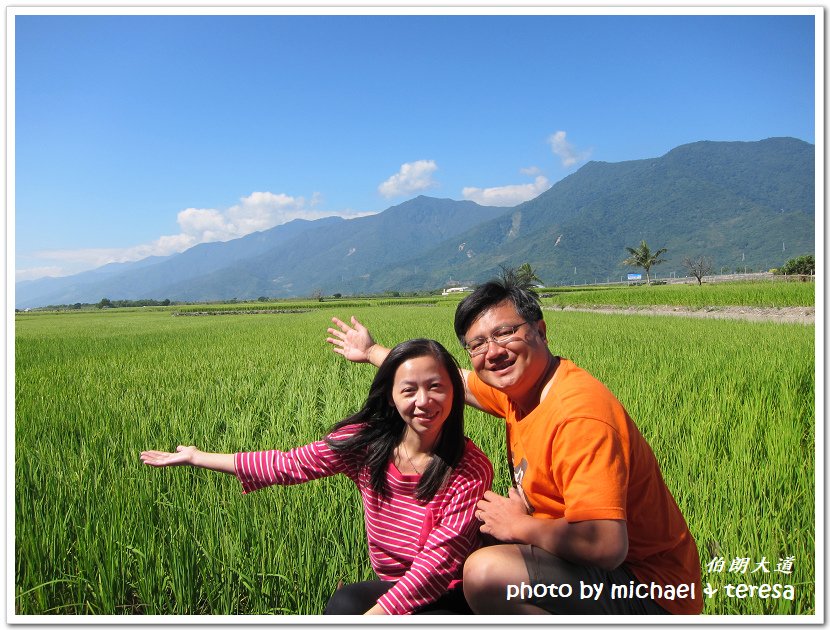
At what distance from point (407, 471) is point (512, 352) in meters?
0.46

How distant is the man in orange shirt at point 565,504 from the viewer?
39.8 inches

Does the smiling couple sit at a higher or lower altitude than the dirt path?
lower

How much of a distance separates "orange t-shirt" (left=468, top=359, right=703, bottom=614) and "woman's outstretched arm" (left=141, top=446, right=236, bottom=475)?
83 cm

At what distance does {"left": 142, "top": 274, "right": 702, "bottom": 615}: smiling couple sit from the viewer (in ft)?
3.37

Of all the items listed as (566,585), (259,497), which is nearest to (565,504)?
(566,585)

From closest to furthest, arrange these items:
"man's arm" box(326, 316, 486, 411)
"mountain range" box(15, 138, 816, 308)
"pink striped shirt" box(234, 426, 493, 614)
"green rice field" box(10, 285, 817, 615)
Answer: "pink striped shirt" box(234, 426, 493, 614) → "green rice field" box(10, 285, 817, 615) → "man's arm" box(326, 316, 486, 411) → "mountain range" box(15, 138, 816, 308)

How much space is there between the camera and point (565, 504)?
105cm

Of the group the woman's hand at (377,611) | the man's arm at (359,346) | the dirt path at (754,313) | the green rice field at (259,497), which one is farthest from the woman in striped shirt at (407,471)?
the dirt path at (754,313)

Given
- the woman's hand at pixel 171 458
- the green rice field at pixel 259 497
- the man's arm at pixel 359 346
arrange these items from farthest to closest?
the man's arm at pixel 359 346, the green rice field at pixel 259 497, the woman's hand at pixel 171 458

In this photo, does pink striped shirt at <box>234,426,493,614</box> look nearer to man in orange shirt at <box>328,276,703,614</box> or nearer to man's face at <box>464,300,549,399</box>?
man in orange shirt at <box>328,276,703,614</box>

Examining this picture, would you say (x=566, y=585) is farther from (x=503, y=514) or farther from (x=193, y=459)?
(x=193, y=459)

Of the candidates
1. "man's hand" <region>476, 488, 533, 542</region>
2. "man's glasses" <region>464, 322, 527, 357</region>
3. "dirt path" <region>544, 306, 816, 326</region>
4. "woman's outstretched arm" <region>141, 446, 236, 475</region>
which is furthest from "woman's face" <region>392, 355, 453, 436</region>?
"dirt path" <region>544, 306, 816, 326</region>

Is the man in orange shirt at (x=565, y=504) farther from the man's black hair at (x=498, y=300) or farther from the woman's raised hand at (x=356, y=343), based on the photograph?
the woman's raised hand at (x=356, y=343)
